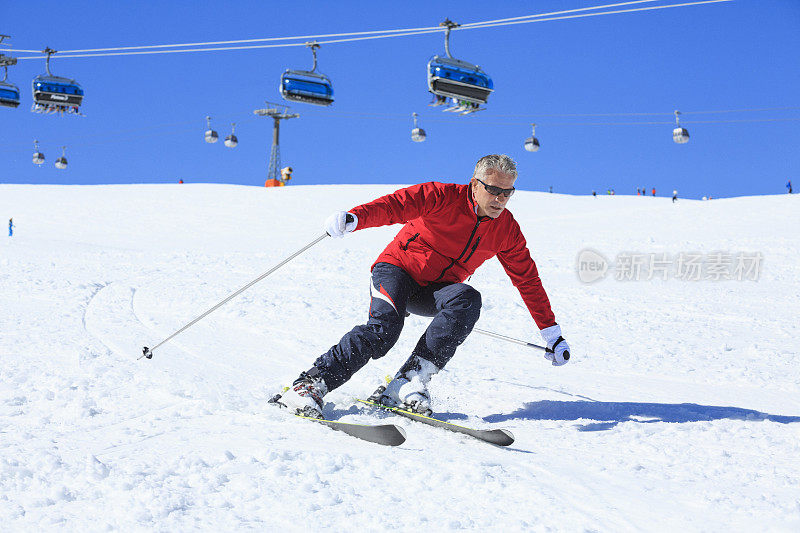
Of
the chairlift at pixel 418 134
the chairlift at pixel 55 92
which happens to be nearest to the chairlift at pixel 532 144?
the chairlift at pixel 418 134

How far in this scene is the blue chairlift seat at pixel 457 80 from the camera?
15.0 meters

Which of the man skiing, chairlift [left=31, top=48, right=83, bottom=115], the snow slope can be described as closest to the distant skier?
chairlift [left=31, top=48, right=83, bottom=115]

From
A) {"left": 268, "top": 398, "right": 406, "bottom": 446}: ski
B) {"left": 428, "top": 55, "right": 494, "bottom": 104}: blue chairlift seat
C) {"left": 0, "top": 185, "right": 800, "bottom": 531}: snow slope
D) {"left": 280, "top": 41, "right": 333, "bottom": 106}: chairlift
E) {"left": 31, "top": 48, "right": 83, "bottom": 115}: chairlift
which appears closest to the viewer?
{"left": 0, "top": 185, "right": 800, "bottom": 531}: snow slope

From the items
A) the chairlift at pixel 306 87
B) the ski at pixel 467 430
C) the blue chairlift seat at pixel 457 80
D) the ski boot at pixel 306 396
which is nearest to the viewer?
the ski at pixel 467 430

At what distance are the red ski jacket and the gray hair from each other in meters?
0.13

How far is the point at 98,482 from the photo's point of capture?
6.80 ft

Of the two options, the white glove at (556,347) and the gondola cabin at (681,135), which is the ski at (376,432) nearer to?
the white glove at (556,347)

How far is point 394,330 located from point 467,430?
0.64 m

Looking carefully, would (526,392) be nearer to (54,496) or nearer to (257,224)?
(54,496)

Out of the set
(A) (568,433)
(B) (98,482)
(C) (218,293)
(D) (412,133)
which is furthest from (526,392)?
(D) (412,133)

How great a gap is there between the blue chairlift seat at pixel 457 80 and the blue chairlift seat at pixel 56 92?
1252 centimetres

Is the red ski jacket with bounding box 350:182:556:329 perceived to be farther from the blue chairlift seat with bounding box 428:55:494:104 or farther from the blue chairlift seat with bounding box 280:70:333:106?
the blue chairlift seat with bounding box 280:70:333:106

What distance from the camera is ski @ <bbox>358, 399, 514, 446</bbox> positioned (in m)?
2.73

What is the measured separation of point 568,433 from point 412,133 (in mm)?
29297
